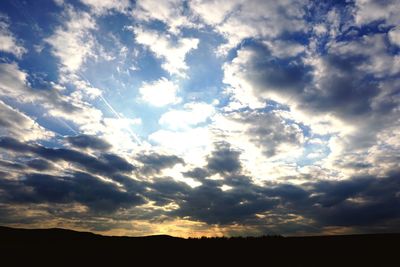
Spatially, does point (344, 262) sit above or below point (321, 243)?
below

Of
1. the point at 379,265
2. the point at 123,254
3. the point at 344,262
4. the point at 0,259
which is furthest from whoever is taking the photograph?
the point at 123,254

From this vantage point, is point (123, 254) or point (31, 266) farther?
point (123, 254)

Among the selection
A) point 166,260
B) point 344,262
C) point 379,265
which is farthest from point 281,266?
point 166,260

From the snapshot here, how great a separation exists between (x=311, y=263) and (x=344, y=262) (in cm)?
192

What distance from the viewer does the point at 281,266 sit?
1773 cm

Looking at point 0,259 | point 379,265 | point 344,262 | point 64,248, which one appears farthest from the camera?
point 64,248

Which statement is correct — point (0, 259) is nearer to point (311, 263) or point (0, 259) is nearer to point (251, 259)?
point (251, 259)

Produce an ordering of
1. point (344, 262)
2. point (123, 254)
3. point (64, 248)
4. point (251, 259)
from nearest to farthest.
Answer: point (344, 262), point (251, 259), point (123, 254), point (64, 248)

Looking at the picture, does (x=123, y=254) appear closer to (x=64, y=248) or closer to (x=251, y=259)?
(x=64, y=248)

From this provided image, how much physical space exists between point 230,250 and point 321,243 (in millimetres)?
7314

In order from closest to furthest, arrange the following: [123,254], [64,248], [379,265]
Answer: [379,265] → [123,254] → [64,248]

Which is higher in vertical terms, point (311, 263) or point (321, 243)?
point (321, 243)

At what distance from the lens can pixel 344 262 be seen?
17547 mm

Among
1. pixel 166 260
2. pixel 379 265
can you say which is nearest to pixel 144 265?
pixel 166 260
